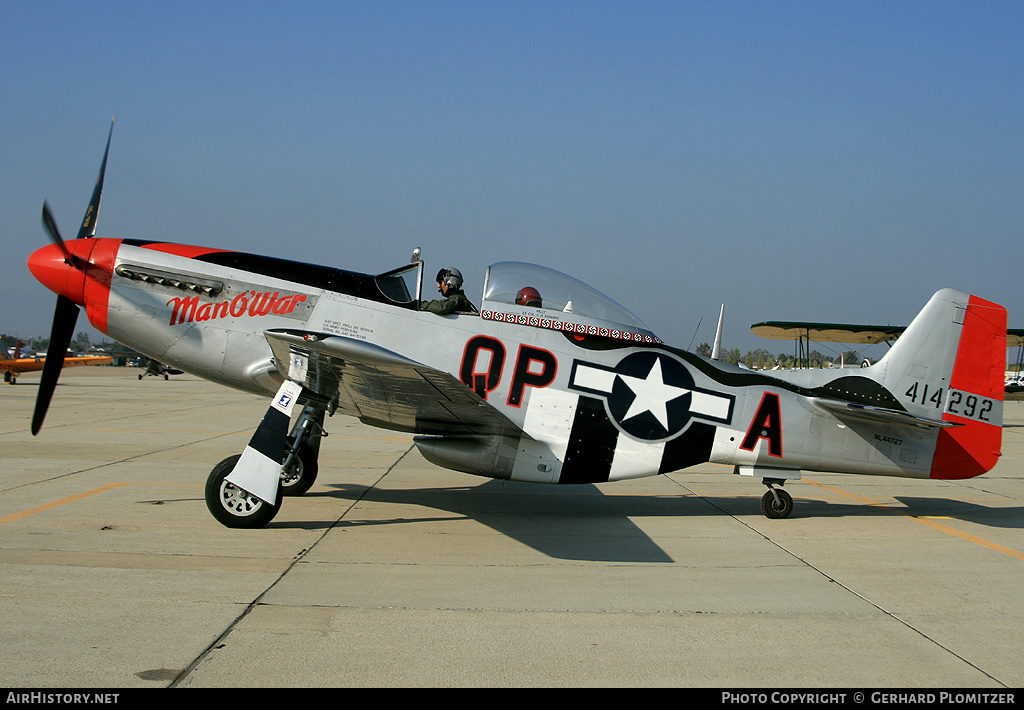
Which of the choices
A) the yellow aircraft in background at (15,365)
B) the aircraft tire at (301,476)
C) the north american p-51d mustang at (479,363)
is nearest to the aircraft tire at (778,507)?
the north american p-51d mustang at (479,363)

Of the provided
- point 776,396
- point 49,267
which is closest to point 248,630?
point 49,267

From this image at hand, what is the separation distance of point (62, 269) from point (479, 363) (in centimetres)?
386

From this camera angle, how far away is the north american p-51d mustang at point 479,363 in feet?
20.0

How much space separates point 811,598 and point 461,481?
16.2ft

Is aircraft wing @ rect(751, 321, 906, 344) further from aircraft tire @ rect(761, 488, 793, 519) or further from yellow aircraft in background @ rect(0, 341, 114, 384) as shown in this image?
yellow aircraft in background @ rect(0, 341, 114, 384)

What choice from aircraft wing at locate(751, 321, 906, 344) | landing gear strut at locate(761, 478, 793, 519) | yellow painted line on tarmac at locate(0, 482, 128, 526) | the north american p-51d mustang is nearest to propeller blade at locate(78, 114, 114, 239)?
the north american p-51d mustang

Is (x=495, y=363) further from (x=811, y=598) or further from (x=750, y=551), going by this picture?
(x=811, y=598)

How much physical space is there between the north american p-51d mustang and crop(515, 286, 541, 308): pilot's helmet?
2 centimetres

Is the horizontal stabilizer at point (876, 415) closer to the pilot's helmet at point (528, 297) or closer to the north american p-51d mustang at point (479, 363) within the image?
the north american p-51d mustang at point (479, 363)

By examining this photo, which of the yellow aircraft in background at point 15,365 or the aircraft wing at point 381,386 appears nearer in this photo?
the aircraft wing at point 381,386

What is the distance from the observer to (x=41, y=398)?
6309 millimetres

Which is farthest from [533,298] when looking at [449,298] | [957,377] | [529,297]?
[957,377]

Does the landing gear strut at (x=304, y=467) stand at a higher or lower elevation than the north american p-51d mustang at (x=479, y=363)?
lower

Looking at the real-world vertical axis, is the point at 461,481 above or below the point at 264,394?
below
